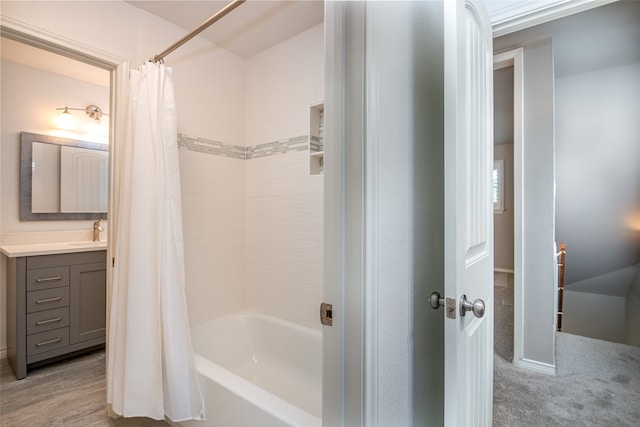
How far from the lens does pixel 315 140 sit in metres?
2.02

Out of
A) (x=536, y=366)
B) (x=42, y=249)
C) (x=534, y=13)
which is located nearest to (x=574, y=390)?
(x=536, y=366)

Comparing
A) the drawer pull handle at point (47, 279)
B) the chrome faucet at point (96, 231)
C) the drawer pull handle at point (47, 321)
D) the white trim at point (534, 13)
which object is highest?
the white trim at point (534, 13)

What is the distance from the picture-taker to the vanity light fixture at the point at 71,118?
2.61 metres

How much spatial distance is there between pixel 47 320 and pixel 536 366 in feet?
11.7

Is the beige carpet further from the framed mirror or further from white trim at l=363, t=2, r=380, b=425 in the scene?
the framed mirror

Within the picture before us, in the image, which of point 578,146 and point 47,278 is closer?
point 47,278

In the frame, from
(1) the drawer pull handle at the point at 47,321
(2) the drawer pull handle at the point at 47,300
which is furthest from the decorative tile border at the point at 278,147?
(1) the drawer pull handle at the point at 47,321

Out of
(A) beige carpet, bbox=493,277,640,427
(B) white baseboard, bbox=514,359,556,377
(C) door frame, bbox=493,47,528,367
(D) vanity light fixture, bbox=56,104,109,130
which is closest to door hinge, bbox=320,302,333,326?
(A) beige carpet, bbox=493,277,640,427

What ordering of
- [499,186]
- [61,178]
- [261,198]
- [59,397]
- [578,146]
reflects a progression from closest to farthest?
[59,397], [261,198], [61,178], [578,146], [499,186]

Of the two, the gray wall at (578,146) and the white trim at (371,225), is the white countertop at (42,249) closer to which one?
the white trim at (371,225)

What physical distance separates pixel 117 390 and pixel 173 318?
45 cm

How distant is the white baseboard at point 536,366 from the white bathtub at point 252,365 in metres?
1.50

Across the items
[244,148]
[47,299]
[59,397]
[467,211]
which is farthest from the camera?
[244,148]

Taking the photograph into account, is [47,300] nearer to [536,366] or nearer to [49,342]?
[49,342]
